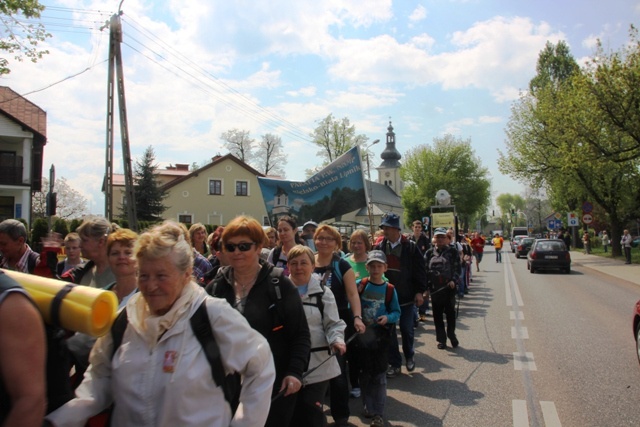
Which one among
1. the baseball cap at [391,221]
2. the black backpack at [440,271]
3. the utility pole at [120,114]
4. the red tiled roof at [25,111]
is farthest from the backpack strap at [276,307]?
the red tiled roof at [25,111]

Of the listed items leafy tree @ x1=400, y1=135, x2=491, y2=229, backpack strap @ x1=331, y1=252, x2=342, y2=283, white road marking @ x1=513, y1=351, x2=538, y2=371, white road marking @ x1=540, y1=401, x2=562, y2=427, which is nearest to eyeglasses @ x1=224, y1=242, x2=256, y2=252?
backpack strap @ x1=331, y1=252, x2=342, y2=283

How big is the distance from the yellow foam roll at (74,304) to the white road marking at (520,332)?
7974 mm

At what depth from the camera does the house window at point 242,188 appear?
160 ft

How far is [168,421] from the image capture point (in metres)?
1.98

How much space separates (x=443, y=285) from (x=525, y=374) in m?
1.82

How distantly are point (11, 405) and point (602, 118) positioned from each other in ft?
93.2

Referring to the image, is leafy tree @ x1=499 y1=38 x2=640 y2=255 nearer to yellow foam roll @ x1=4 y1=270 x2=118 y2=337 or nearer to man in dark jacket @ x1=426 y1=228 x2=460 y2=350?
man in dark jacket @ x1=426 y1=228 x2=460 y2=350

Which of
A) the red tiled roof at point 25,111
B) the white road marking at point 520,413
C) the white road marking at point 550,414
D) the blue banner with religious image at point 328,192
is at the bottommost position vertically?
the white road marking at point 520,413

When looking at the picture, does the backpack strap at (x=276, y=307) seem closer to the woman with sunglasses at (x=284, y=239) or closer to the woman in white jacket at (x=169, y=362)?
the woman in white jacket at (x=169, y=362)

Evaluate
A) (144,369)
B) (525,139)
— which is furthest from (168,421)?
(525,139)

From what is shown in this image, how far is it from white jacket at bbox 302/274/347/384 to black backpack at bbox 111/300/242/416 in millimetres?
1431

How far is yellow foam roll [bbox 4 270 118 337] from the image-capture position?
175 cm

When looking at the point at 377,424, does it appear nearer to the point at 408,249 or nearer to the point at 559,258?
the point at 408,249

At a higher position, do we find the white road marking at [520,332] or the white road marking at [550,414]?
the white road marking at [550,414]
